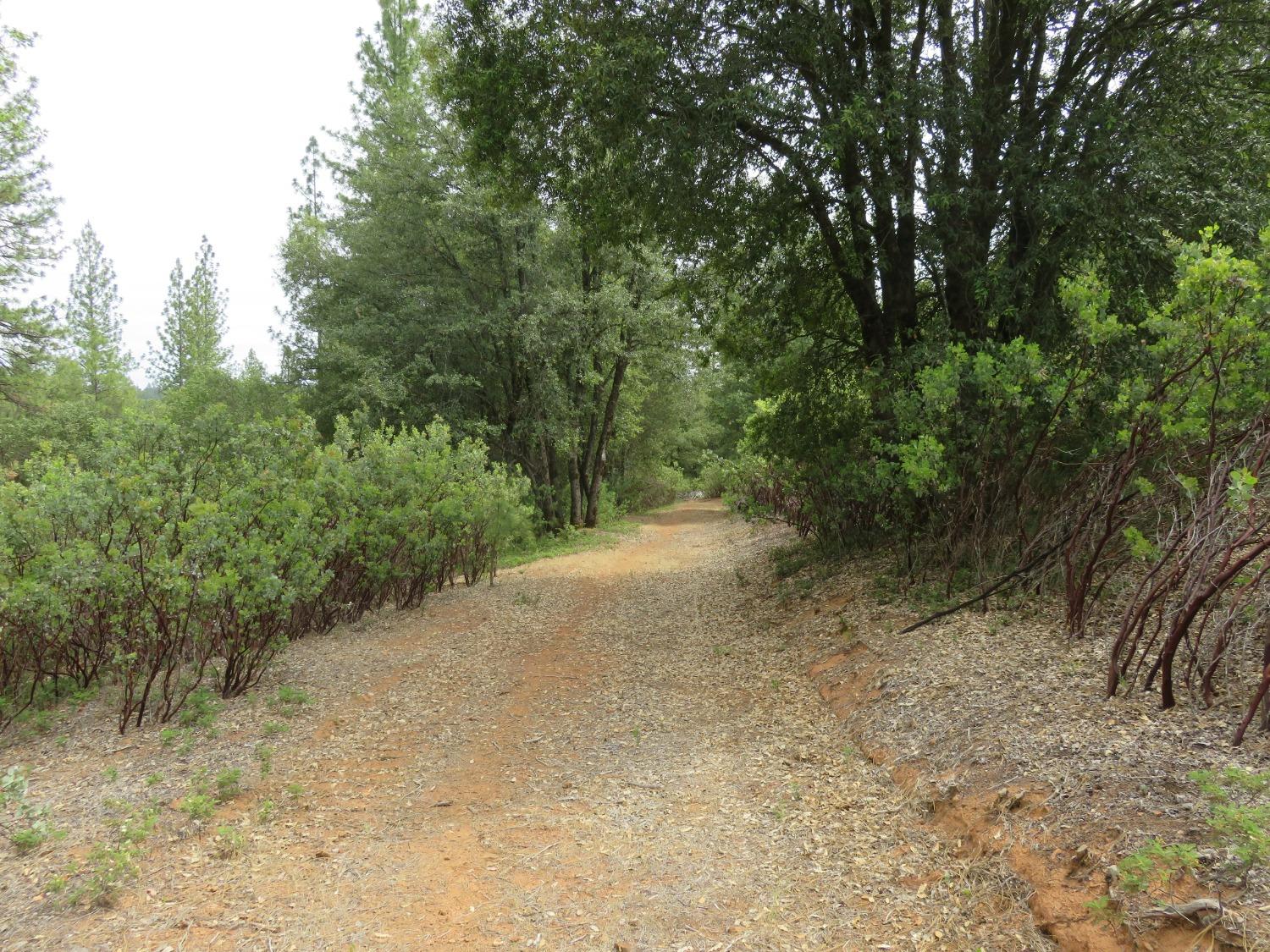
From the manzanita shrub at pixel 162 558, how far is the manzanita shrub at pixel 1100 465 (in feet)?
18.2

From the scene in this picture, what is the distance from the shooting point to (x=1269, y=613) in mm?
3686

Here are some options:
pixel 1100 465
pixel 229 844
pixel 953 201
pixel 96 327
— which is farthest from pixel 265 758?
pixel 96 327

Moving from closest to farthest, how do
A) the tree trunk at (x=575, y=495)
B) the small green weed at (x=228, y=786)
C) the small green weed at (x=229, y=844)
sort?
the small green weed at (x=229, y=844)
the small green weed at (x=228, y=786)
the tree trunk at (x=575, y=495)

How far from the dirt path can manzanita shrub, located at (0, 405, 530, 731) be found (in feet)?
2.72

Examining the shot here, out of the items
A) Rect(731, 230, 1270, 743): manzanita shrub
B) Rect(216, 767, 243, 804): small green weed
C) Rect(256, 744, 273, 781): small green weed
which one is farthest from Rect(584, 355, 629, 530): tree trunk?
Rect(216, 767, 243, 804): small green weed

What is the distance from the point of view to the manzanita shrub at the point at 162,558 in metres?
5.05

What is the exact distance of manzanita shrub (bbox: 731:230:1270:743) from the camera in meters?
3.72

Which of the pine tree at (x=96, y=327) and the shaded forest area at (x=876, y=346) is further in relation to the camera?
the pine tree at (x=96, y=327)

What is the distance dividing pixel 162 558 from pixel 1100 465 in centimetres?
693

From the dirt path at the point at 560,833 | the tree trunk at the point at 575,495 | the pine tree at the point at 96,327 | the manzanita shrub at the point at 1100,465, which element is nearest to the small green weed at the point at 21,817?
the dirt path at the point at 560,833

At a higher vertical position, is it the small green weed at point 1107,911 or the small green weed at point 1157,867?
the small green weed at point 1157,867

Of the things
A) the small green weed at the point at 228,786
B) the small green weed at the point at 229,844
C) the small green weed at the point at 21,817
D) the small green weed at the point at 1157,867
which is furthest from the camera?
the small green weed at the point at 228,786

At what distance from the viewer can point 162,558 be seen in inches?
199

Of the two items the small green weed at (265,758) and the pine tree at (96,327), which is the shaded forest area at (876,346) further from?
the pine tree at (96,327)
